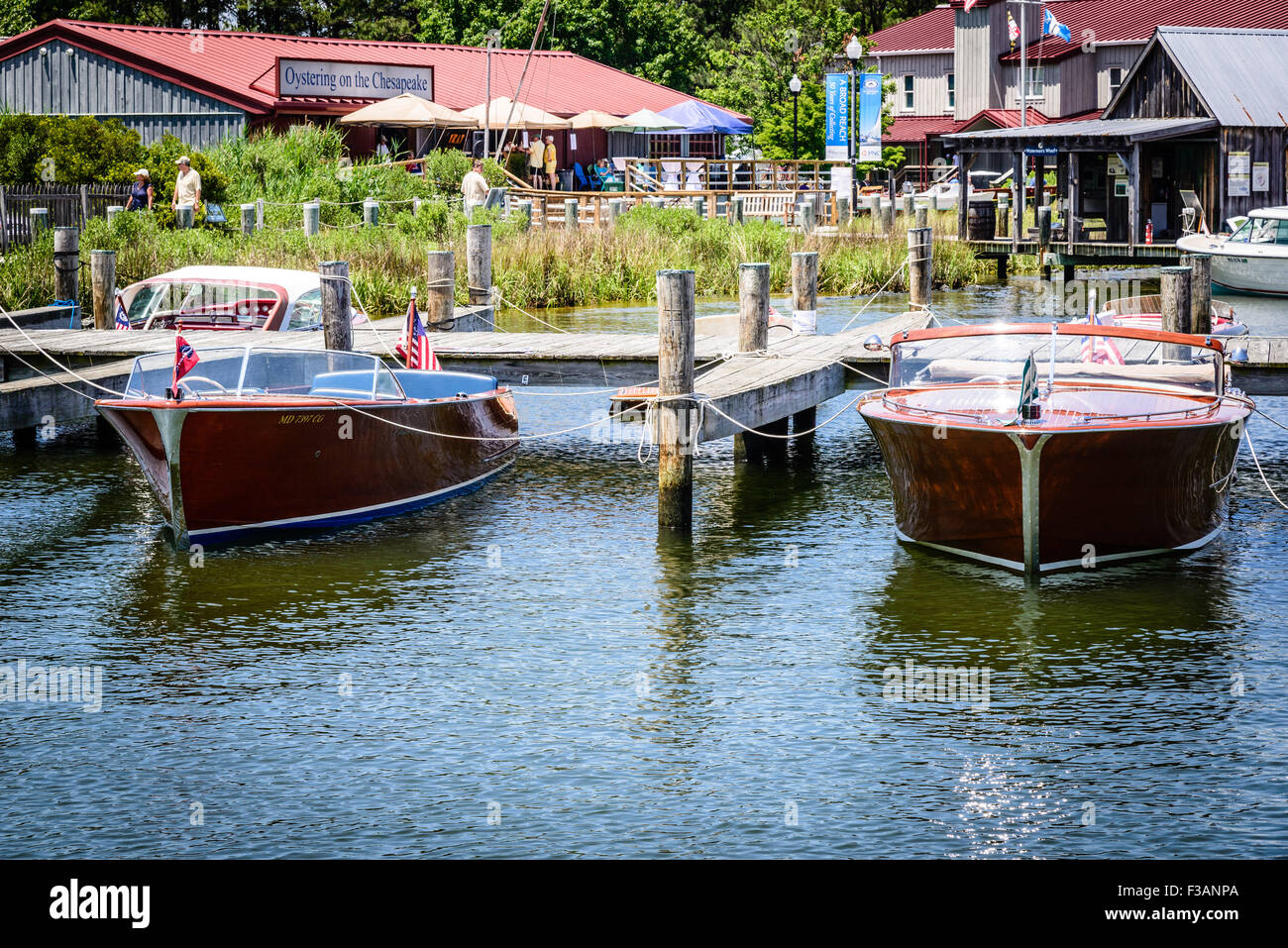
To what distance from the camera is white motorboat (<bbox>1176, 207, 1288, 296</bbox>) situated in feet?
115

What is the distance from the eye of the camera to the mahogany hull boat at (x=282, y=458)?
49.0 feet

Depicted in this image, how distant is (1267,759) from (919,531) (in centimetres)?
531

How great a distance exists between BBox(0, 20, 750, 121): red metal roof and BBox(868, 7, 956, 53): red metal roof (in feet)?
37.5

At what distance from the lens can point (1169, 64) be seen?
138ft

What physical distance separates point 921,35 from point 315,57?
2877cm

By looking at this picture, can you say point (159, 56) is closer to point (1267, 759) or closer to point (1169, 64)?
point (1169, 64)

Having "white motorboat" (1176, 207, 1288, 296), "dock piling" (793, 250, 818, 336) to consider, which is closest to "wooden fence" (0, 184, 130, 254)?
"dock piling" (793, 250, 818, 336)

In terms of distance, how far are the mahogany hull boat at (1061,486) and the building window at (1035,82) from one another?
50166 millimetres

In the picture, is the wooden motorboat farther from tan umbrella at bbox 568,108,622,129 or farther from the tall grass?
tan umbrella at bbox 568,108,622,129

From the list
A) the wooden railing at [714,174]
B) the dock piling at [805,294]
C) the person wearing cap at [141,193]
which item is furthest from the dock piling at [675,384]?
the wooden railing at [714,174]

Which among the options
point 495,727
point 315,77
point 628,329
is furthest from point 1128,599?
point 315,77

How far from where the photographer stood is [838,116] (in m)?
44.8
